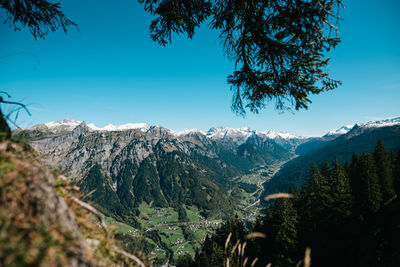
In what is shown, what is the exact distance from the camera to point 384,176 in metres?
29.2

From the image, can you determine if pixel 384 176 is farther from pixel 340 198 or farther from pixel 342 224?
pixel 342 224

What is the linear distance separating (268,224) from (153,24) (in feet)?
126

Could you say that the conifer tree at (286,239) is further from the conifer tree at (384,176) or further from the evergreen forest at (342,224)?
the conifer tree at (384,176)

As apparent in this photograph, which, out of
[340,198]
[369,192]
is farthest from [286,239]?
[369,192]

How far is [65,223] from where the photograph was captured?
1698mm

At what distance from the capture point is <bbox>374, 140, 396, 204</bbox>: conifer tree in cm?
2709

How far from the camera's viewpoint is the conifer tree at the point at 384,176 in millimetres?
27094

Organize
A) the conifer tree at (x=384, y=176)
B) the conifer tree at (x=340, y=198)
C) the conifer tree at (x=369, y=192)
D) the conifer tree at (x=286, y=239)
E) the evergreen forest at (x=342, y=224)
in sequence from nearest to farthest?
the evergreen forest at (x=342, y=224)
the conifer tree at (x=286, y=239)
the conifer tree at (x=340, y=198)
the conifer tree at (x=369, y=192)
the conifer tree at (x=384, y=176)

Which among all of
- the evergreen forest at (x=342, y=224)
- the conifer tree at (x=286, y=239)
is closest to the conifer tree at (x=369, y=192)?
the evergreen forest at (x=342, y=224)

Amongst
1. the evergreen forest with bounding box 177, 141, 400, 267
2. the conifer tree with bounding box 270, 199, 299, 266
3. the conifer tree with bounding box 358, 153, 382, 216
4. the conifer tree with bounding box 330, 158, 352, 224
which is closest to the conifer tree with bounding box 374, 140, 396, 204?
the evergreen forest with bounding box 177, 141, 400, 267

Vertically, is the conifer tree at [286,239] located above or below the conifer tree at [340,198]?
below

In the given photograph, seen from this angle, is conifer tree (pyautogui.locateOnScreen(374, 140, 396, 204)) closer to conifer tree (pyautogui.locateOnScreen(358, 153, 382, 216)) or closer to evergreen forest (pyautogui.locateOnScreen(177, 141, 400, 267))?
evergreen forest (pyautogui.locateOnScreen(177, 141, 400, 267))

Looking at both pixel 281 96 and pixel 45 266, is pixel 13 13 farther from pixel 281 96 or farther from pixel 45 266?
pixel 281 96

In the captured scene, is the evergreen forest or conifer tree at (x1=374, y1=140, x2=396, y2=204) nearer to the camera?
the evergreen forest
